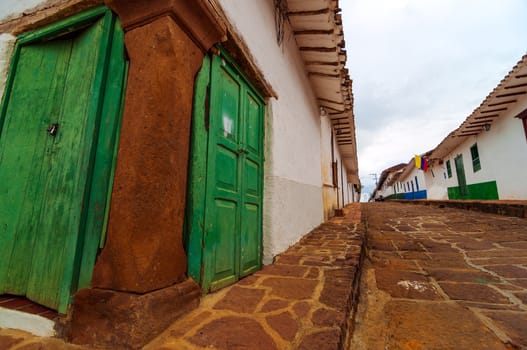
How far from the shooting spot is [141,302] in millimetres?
1310

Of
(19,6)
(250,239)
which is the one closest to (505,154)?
(250,239)

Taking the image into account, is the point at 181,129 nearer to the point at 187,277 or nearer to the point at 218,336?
the point at 187,277

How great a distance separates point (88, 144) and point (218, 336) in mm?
1508

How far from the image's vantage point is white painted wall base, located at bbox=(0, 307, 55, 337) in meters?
1.50

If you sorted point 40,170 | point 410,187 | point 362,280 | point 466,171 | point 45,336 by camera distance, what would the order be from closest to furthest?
1. point 45,336
2. point 40,170
3. point 362,280
4. point 466,171
5. point 410,187

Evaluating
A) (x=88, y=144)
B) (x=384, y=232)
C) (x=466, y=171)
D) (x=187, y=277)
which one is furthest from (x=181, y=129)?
(x=466, y=171)

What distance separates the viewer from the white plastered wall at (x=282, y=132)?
117 inches

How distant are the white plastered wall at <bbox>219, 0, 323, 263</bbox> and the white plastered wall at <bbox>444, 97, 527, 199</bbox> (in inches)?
347

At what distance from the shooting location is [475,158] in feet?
39.4

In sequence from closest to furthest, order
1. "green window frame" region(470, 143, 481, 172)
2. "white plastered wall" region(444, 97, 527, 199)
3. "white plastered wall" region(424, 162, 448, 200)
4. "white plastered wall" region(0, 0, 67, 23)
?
"white plastered wall" region(0, 0, 67, 23) < "white plastered wall" region(444, 97, 527, 199) < "green window frame" region(470, 143, 481, 172) < "white plastered wall" region(424, 162, 448, 200)

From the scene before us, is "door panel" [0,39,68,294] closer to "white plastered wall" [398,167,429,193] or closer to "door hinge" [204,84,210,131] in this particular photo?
"door hinge" [204,84,210,131]

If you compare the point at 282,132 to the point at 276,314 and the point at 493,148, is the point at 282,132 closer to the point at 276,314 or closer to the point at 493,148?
the point at 276,314

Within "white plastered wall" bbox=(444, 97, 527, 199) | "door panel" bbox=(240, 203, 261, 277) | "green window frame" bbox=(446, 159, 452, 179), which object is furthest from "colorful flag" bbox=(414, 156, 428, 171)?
"door panel" bbox=(240, 203, 261, 277)

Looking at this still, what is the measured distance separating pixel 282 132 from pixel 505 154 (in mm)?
11020
